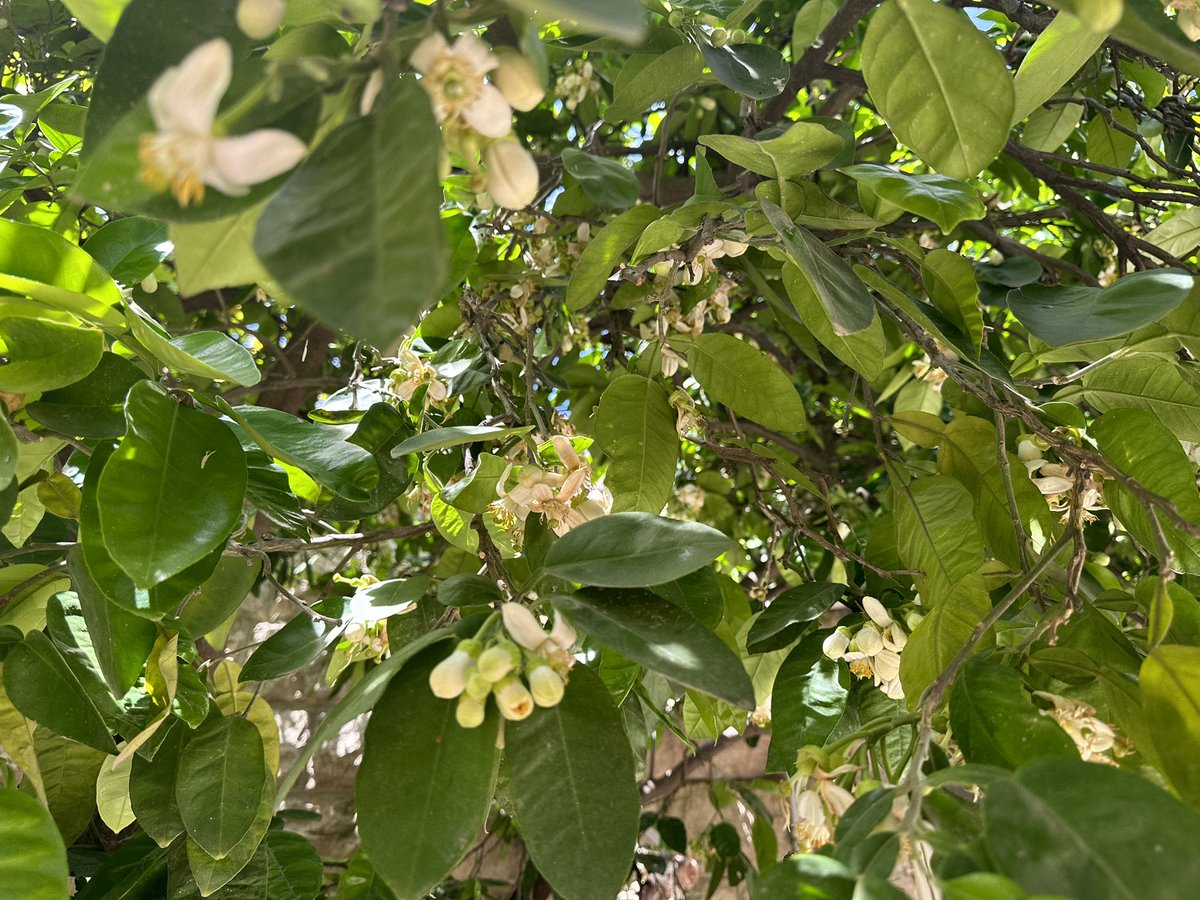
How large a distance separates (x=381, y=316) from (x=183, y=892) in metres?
0.71

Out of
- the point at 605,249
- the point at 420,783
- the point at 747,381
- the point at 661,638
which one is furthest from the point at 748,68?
the point at 420,783

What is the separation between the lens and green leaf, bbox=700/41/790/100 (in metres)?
0.71

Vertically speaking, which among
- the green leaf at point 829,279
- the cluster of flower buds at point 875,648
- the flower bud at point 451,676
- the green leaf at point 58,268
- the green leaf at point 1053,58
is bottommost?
the cluster of flower buds at point 875,648

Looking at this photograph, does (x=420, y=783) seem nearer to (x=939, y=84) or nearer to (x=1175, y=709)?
(x=1175, y=709)

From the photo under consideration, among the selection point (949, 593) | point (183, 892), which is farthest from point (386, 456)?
point (949, 593)

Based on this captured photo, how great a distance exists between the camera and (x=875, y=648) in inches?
29.8

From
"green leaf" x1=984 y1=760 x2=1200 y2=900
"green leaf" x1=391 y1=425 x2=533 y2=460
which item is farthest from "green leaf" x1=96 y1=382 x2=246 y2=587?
"green leaf" x1=984 y1=760 x2=1200 y2=900

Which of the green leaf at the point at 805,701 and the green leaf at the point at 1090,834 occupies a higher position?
the green leaf at the point at 1090,834

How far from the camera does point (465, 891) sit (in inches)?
58.2

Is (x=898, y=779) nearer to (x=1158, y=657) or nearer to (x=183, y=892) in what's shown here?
(x=1158, y=657)

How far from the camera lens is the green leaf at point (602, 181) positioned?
80 cm

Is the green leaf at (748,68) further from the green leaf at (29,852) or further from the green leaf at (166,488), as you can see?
the green leaf at (29,852)

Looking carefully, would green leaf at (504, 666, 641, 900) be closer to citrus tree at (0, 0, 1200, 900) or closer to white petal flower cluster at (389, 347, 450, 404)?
citrus tree at (0, 0, 1200, 900)

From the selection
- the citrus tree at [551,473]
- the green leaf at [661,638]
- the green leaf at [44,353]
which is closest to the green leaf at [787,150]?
the citrus tree at [551,473]
